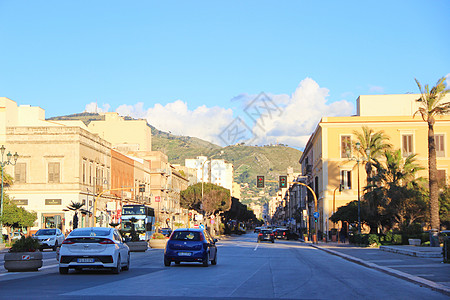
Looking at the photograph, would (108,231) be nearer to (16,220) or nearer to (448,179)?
(16,220)

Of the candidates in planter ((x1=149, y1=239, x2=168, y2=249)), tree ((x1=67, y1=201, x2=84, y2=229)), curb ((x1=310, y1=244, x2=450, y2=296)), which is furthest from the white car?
tree ((x1=67, y1=201, x2=84, y2=229))

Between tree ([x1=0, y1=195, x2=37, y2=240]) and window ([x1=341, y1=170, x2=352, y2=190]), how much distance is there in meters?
35.1

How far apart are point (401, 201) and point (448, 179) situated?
23251 millimetres

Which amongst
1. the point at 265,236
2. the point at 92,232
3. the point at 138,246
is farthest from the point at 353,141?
the point at 92,232

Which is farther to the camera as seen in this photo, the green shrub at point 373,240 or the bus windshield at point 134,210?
the bus windshield at point 134,210

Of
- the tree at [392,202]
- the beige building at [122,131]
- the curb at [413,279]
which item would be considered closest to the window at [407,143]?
the tree at [392,202]

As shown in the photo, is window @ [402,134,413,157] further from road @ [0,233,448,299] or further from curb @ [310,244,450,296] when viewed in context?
road @ [0,233,448,299]

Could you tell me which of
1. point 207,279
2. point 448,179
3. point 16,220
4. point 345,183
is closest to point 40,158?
point 16,220

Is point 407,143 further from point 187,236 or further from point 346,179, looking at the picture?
point 187,236

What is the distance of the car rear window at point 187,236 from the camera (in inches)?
964

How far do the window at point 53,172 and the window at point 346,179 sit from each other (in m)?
32.7

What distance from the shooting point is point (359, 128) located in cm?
7194

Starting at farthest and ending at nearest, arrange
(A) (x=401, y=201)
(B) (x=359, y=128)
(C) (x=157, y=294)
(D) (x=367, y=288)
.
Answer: (B) (x=359, y=128)
(A) (x=401, y=201)
(D) (x=367, y=288)
(C) (x=157, y=294)

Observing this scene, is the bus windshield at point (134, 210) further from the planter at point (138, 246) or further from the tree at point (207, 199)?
the tree at point (207, 199)
